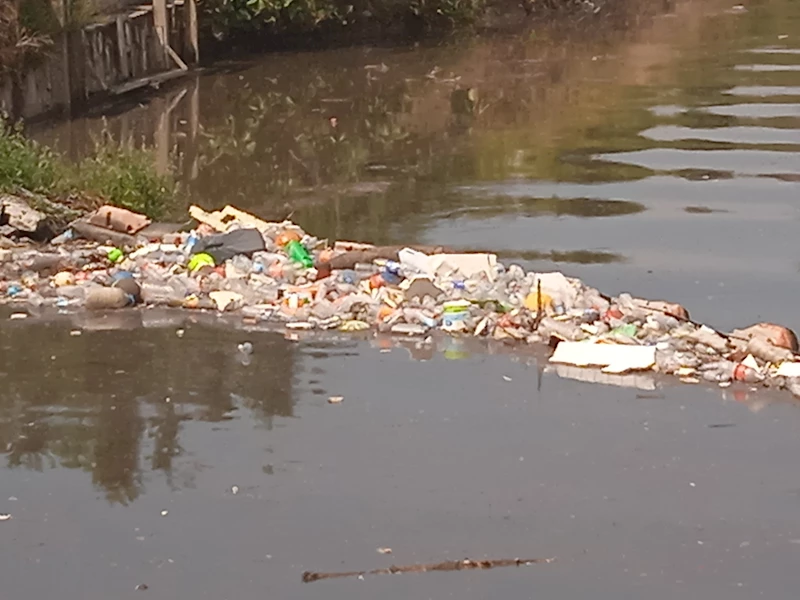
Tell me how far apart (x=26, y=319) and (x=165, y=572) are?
13.6ft

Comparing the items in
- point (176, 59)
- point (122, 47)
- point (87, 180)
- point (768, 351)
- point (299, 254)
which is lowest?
point (768, 351)

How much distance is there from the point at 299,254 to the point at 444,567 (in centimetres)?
504

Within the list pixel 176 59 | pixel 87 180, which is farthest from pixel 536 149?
pixel 176 59

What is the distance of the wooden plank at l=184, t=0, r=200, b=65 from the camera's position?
83.3ft

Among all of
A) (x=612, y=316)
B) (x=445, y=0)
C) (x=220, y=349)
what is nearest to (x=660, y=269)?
(x=612, y=316)

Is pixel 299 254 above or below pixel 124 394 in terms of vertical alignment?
above

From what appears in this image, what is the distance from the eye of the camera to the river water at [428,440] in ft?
19.8

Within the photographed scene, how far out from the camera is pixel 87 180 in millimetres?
12797

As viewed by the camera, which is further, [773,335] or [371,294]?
[371,294]

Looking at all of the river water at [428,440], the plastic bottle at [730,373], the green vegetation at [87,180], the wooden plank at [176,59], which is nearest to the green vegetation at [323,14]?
the wooden plank at [176,59]

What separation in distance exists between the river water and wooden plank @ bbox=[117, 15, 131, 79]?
7319 millimetres

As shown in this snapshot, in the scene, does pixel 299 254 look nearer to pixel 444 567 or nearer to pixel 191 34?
pixel 444 567

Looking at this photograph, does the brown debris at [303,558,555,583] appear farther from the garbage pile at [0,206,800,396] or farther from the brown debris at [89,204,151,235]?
the brown debris at [89,204,151,235]

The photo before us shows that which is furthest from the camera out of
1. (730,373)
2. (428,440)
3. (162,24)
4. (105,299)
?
(162,24)
